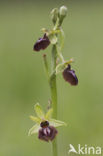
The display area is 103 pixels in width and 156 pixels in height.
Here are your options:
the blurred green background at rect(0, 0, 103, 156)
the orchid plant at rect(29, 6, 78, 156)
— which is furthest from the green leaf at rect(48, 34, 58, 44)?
the blurred green background at rect(0, 0, 103, 156)

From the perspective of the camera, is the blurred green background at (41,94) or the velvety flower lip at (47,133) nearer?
the velvety flower lip at (47,133)

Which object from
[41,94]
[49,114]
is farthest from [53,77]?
[41,94]

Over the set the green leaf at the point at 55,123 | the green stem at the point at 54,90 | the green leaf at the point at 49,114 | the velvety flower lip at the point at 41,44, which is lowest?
the green leaf at the point at 55,123

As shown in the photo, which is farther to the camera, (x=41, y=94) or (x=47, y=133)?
(x=41, y=94)

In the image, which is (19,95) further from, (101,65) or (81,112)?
(101,65)

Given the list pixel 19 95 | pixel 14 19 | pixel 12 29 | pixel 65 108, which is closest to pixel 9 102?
pixel 19 95

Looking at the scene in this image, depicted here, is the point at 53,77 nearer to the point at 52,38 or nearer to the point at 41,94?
the point at 52,38

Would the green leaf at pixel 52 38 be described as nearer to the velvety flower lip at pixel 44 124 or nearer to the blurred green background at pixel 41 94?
the velvety flower lip at pixel 44 124

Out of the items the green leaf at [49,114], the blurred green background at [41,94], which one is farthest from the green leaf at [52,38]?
the blurred green background at [41,94]
